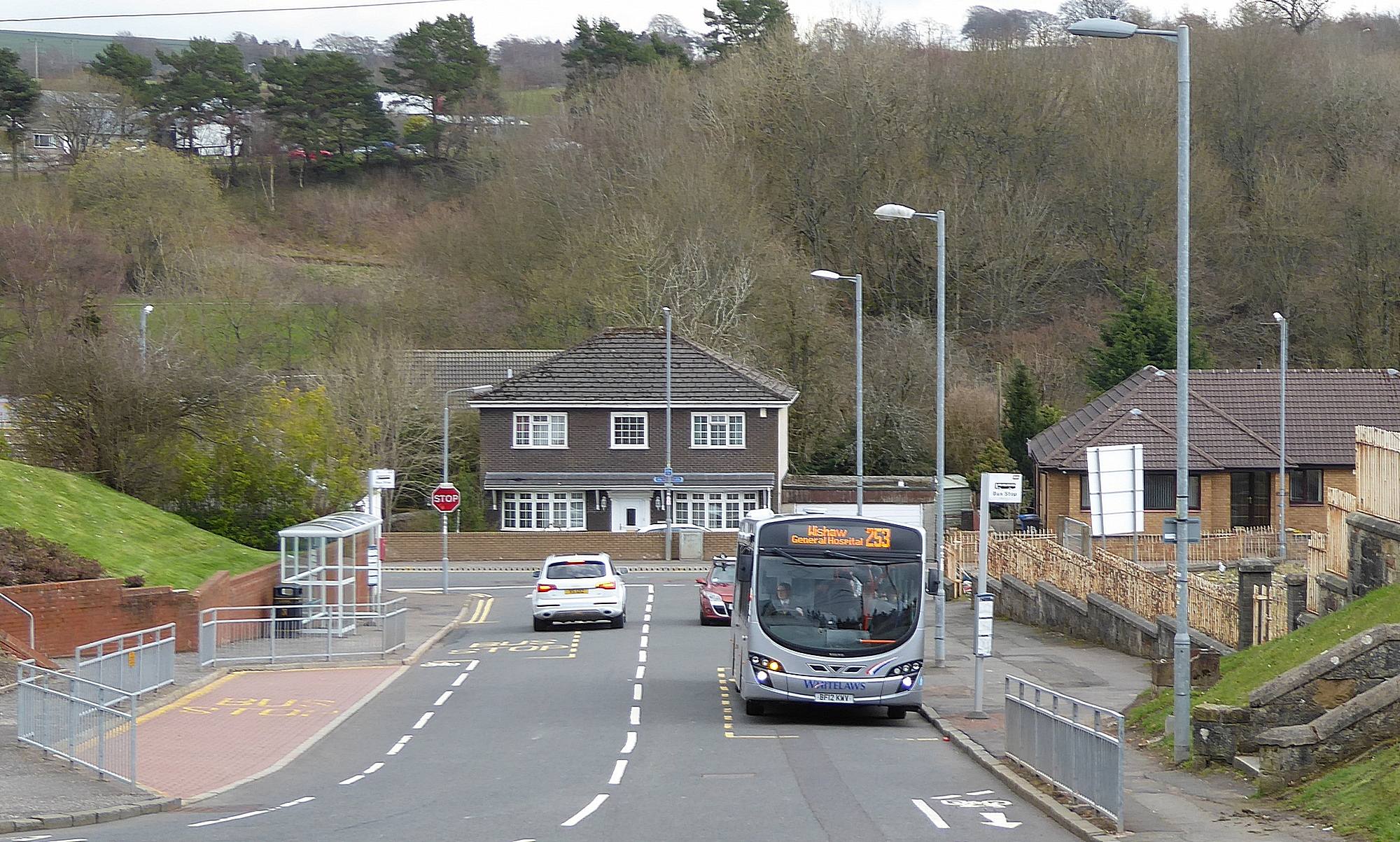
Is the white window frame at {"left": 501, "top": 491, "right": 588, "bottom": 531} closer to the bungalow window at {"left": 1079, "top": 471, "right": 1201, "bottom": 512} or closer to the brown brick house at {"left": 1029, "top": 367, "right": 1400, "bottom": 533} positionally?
the brown brick house at {"left": 1029, "top": 367, "right": 1400, "bottom": 533}

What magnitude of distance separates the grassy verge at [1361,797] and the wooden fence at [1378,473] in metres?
6.00

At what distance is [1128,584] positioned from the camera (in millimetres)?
26516

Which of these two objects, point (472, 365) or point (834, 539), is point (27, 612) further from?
point (472, 365)

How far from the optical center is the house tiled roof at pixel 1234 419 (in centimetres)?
4731

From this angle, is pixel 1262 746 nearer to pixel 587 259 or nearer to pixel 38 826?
pixel 38 826

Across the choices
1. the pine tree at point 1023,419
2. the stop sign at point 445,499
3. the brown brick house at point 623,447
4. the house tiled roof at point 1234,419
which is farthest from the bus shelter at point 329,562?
the pine tree at point 1023,419

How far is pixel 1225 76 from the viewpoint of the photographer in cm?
6825

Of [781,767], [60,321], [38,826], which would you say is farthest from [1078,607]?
[60,321]

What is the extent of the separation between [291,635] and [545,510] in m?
29.8

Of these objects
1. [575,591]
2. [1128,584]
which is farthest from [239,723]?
[1128,584]

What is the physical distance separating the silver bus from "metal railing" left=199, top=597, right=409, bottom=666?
31.9ft

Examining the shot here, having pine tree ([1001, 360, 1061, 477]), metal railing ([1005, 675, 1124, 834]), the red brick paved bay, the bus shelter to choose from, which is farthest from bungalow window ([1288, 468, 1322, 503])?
metal railing ([1005, 675, 1124, 834])

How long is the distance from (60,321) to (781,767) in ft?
125

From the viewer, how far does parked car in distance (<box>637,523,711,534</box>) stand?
2165 inches
